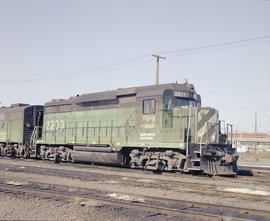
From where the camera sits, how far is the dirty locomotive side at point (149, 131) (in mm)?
12734

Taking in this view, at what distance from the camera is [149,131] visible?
→ 1402cm

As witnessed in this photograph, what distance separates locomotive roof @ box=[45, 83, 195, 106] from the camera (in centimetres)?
1390

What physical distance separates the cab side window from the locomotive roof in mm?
309

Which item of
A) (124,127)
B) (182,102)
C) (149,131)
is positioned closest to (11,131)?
(124,127)

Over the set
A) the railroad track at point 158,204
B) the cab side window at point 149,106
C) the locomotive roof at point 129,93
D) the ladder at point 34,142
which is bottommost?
the railroad track at point 158,204

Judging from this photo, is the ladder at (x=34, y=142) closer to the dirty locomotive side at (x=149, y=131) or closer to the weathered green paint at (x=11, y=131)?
the weathered green paint at (x=11, y=131)

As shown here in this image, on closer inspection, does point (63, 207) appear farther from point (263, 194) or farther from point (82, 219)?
point (263, 194)

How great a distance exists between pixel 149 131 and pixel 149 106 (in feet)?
3.65

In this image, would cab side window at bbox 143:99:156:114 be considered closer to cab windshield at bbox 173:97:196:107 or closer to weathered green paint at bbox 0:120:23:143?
cab windshield at bbox 173:97:196:107

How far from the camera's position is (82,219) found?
587 cm

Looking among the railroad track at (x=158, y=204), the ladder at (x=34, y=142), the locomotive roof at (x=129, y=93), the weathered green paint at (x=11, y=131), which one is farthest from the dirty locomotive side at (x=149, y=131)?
the railroad track at (x=158, y=204)

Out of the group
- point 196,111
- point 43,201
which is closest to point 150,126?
point 196,111

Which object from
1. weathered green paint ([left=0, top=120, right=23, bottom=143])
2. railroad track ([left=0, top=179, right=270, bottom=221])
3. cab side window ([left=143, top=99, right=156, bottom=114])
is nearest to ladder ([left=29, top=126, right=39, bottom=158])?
weathered green paint ([left=0, top=120, right=23, bottom=143])

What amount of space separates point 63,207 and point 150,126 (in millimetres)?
7661
